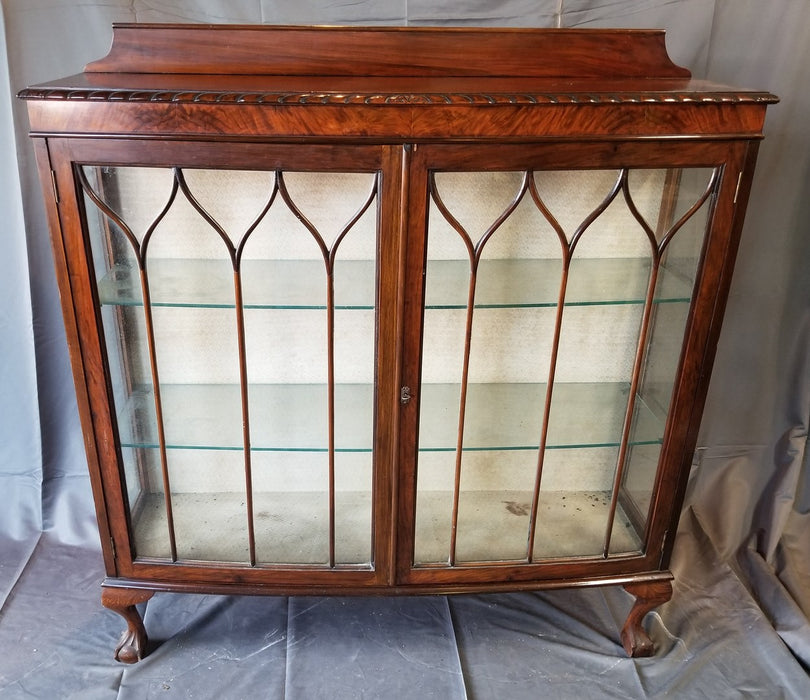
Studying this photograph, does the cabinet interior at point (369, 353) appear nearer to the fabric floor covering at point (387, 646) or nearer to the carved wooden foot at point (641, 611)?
the carved wooden foot at point (641, 611)

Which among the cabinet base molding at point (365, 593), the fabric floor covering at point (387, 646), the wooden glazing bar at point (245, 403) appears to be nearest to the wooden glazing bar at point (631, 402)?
the cabinet base molding at point (365, 593)

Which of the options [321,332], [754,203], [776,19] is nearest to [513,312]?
[321,332]

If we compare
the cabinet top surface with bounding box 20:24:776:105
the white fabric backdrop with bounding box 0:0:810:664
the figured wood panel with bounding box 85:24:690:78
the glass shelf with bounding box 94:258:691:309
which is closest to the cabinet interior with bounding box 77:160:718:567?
the glass shelf with bounding box 94:258:691:309

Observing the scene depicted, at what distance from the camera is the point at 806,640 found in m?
1.37

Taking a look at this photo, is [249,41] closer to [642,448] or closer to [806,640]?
[642,448]

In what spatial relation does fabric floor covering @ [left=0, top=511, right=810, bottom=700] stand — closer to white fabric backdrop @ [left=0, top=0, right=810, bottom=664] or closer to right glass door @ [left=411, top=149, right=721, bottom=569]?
white fabric backdrop @ [left=0, top=0, right=810, bottom=664]

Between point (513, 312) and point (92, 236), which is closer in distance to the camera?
point (92, 236)

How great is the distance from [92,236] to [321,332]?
1.13 feet

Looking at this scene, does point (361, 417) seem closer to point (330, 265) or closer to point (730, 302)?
point (330, 265)

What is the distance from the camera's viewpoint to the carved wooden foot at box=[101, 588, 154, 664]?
125 cm

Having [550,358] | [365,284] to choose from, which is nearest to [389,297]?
[365,284]

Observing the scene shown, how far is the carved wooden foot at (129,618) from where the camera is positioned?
125 centimetres

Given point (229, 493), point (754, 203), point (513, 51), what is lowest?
point (229, 493)

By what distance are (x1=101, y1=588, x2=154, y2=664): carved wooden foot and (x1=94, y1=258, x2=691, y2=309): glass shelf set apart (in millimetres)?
513
